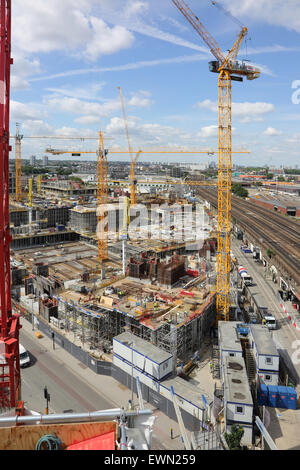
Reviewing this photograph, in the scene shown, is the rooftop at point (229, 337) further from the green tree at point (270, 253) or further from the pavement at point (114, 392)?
the green tree at point (270, 253)

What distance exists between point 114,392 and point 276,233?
35.7m

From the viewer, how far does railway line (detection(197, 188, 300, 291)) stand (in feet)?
104

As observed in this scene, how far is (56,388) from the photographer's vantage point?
16.1 metres

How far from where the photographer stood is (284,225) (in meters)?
51.0

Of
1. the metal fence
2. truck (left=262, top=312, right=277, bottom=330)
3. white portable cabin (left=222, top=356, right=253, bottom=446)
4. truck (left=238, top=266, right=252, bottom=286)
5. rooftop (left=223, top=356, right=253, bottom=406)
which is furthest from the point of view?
Answer: truck (left=238, top=266, right=252, bottom=286)

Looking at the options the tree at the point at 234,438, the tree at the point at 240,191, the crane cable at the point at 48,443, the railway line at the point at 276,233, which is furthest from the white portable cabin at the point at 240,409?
the tree at the point at 240,191

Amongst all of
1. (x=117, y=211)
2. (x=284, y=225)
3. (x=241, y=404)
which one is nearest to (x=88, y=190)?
(x=117, y=211)

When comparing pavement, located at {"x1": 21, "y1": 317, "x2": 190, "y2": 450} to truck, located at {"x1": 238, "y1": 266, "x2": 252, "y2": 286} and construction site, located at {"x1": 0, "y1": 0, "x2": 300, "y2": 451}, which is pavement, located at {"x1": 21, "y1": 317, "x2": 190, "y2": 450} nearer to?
construction site, located at {"x1": 0, "y1": 0, "x2": 300, "y2": 451}

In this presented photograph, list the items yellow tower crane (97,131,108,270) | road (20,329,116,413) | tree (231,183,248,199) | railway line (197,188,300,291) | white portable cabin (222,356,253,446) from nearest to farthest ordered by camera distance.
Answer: white portable cabin (222,356,253,446) → road (20,329,116,413) → railway line (197,188,300,291) → yellow tower crane (97,131,108,270) → tree (231,183,248,199)

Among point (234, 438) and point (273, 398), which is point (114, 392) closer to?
point (234, 438)

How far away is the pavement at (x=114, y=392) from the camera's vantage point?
12.8m

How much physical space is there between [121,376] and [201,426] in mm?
4931

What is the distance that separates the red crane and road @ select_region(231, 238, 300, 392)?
14441mm

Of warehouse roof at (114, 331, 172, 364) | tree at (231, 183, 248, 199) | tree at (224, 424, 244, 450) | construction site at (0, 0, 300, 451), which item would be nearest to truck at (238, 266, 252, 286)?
construction site at (0, 0, 300, 451)
